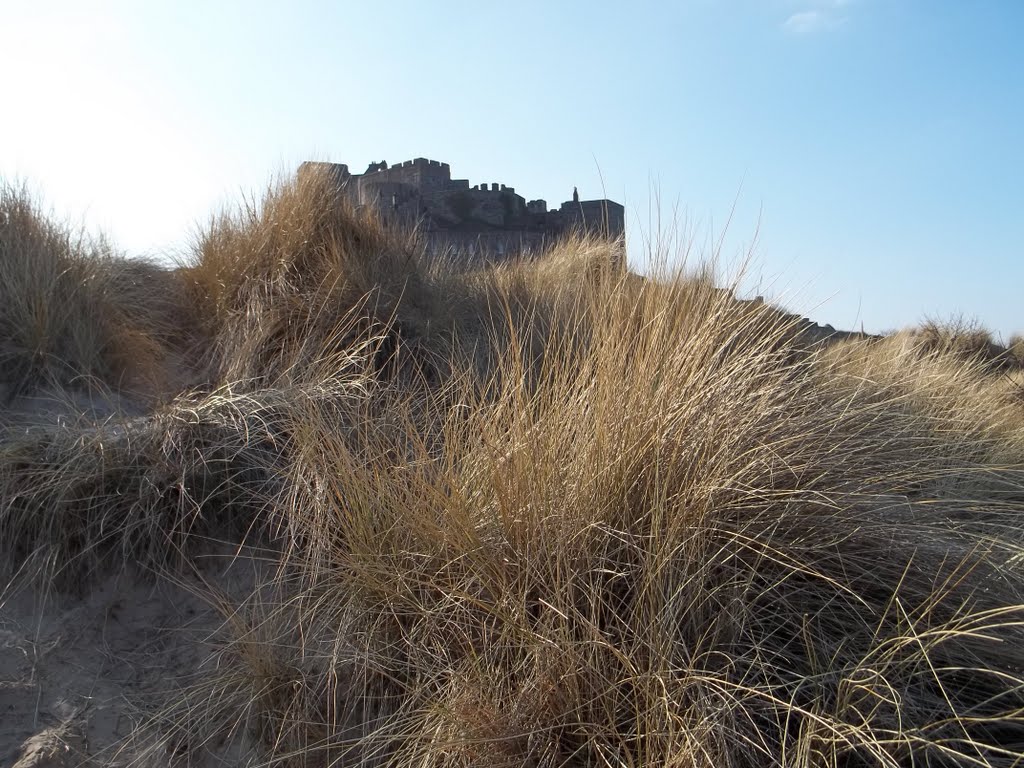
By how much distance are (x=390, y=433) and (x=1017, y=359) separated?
29.5ft

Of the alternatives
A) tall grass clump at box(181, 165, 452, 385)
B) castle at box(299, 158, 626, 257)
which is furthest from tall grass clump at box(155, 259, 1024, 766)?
castle at box(299, 158, 626, 257)

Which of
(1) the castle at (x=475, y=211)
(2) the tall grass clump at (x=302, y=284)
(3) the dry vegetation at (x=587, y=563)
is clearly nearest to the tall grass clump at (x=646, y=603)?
(3) the dry vegetation at (x=587, y=563)

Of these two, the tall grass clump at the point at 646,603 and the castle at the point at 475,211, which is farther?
the castle at the point at 475,211

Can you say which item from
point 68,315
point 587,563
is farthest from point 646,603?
point 68,315

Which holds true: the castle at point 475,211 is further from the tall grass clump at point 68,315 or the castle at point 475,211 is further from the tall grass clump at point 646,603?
the tall grass clump at point 646,603

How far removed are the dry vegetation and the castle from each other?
4.84 metres

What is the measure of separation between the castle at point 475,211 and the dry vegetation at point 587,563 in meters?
4.84

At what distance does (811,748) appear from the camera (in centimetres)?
150

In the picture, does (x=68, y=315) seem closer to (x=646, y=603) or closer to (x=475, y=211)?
(x=646, y=603)

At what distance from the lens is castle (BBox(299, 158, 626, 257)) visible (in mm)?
7625

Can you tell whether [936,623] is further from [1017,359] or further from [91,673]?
[1017,359]

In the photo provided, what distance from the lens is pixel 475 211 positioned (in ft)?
27.2

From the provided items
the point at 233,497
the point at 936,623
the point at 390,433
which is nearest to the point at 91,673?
the point at 233,497

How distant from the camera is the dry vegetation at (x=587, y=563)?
5.23 ft
